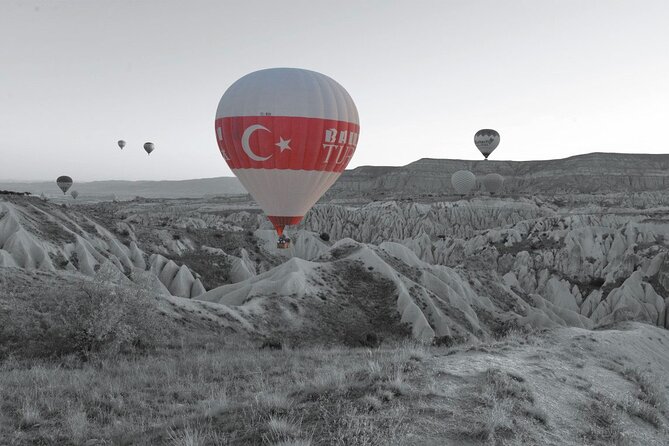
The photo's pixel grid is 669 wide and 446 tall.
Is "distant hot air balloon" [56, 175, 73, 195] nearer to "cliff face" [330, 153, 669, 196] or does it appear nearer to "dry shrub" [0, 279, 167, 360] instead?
"cliff face" [330, 153, 669, 196]

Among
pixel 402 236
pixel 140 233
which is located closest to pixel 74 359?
pixel 140 233

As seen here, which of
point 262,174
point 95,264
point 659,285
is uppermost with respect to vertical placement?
point 262,174

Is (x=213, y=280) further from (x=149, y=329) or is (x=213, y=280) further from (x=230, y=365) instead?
(x=230, y=365)

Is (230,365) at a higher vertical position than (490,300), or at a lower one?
higher

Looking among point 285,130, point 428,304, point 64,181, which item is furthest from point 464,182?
point 285,130

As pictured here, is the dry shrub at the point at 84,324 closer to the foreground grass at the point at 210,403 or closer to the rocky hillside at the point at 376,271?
the rocky hillside at the point at 376,271

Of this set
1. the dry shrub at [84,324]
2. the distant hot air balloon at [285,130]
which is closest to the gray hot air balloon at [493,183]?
the distant hot air balloon at [285,130]
